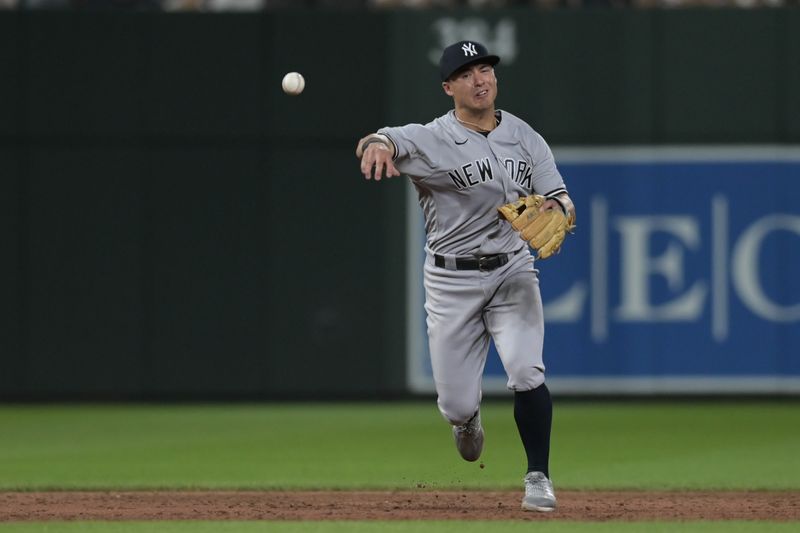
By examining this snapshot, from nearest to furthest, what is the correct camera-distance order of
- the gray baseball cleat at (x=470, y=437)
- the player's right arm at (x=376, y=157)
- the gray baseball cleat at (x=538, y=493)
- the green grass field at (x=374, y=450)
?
the player's right arm at (x=376, y=157)
the gray baseball cleat at (x=538, y=493)
the gray baseball cleat at (x=470, y=437)
the green grass field at (x=374, y=450)

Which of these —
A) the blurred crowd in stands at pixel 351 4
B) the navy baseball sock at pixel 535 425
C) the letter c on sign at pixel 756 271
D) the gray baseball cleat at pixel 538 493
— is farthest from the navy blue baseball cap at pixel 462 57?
the letter c on sign at pixel 756 271

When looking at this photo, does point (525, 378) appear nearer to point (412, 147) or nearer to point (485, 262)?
point (485, 262)

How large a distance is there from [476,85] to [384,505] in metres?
1.99

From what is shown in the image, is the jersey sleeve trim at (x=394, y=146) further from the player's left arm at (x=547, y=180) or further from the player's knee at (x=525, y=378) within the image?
the player's knee at (x=525, y=378)

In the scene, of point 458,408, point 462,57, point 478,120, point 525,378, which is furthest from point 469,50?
point 458,408

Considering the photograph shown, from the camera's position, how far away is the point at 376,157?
22.9 ft

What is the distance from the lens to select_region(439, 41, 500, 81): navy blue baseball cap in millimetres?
7305

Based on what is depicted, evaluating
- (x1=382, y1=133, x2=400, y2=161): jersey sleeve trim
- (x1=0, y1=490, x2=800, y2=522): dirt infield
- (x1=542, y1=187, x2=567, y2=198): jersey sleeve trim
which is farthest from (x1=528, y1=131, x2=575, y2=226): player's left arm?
(x1=0, y1=490, x2=800, y2=522): dirt infield

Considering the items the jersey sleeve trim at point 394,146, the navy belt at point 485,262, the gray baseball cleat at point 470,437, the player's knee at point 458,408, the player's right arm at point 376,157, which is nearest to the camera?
the player's right arm at point 376,157

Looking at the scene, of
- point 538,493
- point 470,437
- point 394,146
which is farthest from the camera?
point 470,437

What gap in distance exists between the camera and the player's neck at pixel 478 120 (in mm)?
7477

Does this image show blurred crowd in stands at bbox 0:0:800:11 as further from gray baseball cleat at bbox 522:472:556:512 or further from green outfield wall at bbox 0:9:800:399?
gray baseball cleat at bbox 522:472:556:512

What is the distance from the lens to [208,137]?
14023mm

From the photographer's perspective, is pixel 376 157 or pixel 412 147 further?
Answer: pixel 412 147
